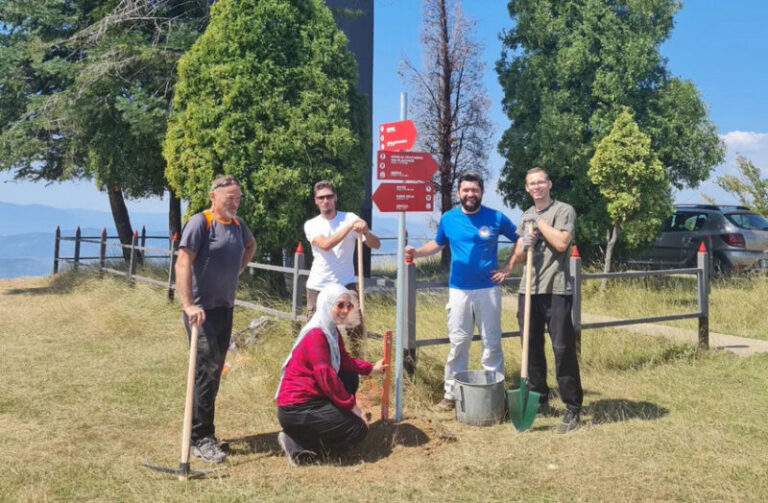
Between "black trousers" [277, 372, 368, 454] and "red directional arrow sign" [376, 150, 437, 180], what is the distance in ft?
6.48

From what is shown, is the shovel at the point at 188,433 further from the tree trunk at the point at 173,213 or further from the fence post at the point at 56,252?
the fence post at the point at 56,252

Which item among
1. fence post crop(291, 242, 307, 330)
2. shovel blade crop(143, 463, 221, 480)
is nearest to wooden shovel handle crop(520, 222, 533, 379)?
shovel blade crop(143, 463, 221, 480)

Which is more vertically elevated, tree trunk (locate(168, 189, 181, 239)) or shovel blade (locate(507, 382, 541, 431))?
tree trunk (locate(168, 189, 181, 239))

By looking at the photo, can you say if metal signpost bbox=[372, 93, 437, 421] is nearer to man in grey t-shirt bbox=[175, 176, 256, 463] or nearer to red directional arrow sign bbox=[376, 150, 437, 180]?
red directional arrow sign bbox=[376, 150, 437, 180]

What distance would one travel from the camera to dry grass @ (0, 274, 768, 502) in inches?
167

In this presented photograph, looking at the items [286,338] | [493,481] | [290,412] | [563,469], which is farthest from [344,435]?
[286,338]

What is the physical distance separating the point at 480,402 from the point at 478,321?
2.20 ft

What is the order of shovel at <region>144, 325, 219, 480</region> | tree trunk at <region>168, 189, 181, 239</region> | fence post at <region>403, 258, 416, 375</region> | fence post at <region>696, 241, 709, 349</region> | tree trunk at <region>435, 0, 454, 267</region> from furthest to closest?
tree trunk at <region>435, 0, 454, 267</region>, tree trunk at <region>168, 189, 181, 239</region>, fence post at <region>696, 241, 709, 349</region>, fence post at <region>403, 258, 416, 375</region>, shovel at <region>144, 325, 219, 480</region>

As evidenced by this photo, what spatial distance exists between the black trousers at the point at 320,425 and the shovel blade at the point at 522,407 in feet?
4.27

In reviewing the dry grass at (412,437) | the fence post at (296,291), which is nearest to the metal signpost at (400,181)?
the dry grass at (412,437)

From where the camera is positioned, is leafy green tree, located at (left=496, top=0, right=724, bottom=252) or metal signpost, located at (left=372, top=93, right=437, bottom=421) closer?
metal signpost, located at (left=372, top=93, right=437, bottom=421)

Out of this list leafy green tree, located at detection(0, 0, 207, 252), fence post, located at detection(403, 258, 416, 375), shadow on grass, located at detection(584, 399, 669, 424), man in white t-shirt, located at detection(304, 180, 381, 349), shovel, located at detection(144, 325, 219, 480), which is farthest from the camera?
leafy green tree, located at detection(0, 0, 207, 252)

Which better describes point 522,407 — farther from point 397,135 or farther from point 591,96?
point 591,96

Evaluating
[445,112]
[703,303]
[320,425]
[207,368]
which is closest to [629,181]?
[703,303]
